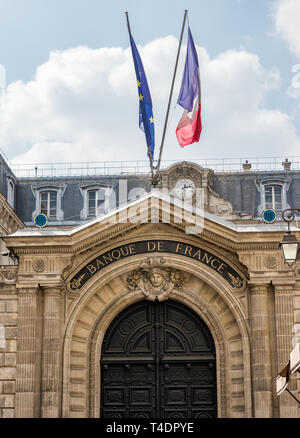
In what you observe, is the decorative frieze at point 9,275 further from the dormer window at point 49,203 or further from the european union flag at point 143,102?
the dormer window at point 49,203

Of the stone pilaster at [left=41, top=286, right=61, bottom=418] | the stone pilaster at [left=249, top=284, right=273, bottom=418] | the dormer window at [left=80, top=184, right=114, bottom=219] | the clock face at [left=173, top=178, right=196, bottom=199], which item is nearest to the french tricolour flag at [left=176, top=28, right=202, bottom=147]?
the stone pilaster at [left=249, top=284, right=273, bottom=418]

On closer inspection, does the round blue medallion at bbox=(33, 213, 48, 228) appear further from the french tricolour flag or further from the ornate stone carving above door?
the french tricolour flag

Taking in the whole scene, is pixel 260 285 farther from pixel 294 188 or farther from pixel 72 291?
pixel 294 188

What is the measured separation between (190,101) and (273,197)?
19011 millimetres

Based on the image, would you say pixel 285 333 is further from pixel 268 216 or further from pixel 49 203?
pixel 49 203

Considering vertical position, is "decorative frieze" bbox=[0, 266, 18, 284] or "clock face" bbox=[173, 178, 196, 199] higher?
"clock face" bbox=[173, 178, 196, 199]

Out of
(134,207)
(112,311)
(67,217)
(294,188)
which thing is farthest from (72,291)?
(294,188)

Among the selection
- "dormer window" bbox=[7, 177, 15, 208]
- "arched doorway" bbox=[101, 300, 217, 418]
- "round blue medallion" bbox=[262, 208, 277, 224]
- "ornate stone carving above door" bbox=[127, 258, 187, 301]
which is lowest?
"arched doorway" bbox=[101, 300, 217, 418]

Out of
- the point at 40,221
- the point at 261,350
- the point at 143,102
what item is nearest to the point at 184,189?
the point at 143,102

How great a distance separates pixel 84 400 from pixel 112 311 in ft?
9.00

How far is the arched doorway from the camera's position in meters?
24.7

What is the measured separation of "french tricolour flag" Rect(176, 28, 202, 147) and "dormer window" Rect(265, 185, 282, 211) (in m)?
18.7

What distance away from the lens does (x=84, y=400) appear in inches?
964

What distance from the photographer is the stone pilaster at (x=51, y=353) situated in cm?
2378
